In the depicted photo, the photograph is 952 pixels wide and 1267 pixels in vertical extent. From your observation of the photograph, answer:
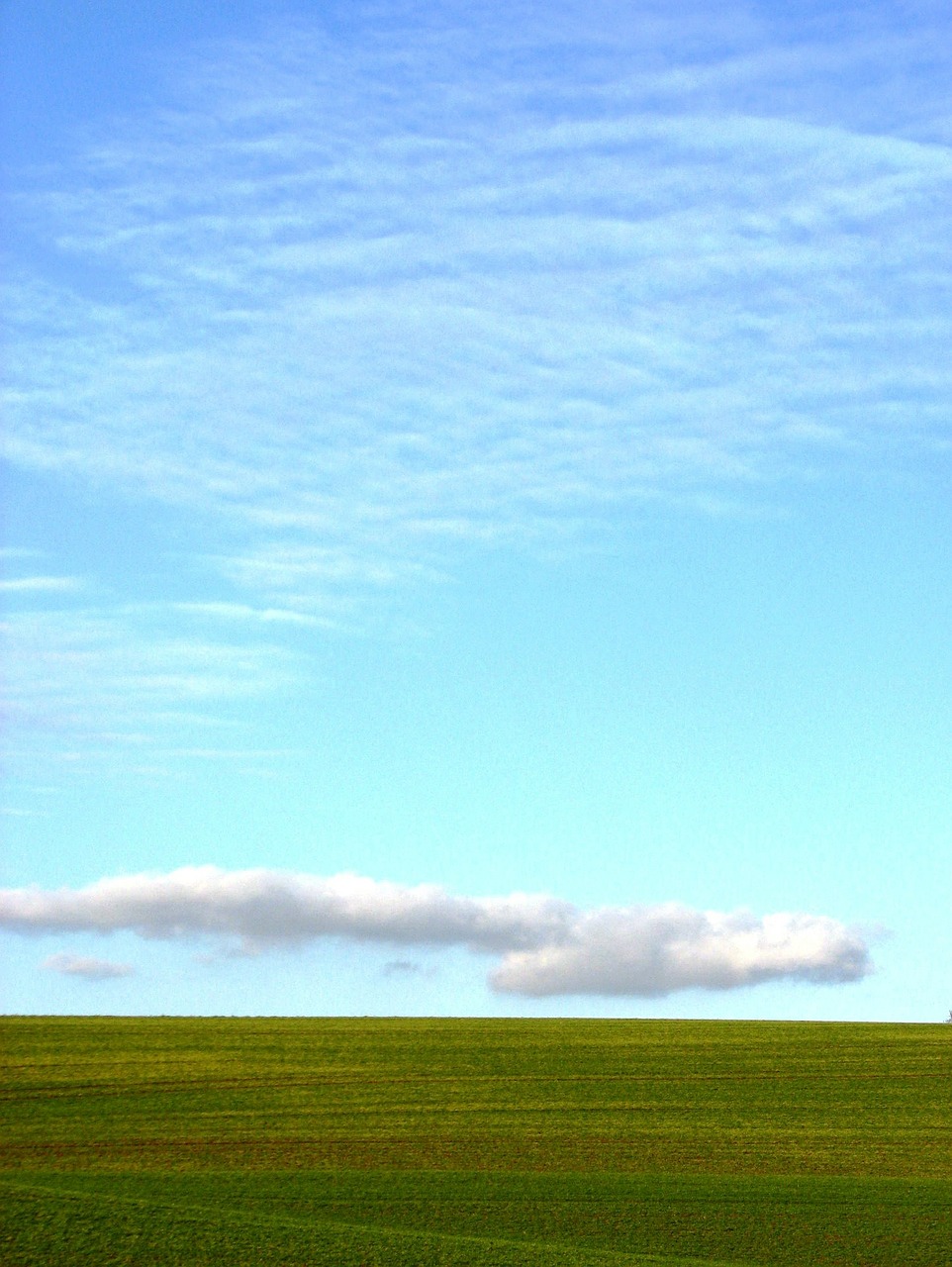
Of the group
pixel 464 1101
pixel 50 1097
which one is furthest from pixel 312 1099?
pixel 50 1097

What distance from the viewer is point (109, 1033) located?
40.8 metres

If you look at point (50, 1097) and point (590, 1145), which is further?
point (50, 1097)

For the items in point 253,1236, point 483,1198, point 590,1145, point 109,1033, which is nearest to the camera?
point 253,1236

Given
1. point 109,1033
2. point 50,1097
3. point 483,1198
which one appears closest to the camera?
point 483,1198

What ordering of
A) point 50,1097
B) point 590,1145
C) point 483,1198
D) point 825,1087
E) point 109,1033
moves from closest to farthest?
point 483,1198
point 590,1145
point 50,1097
point 825,1087
point 109,1033

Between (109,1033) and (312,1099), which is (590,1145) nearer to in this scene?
(312,1099)

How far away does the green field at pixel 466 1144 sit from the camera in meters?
22.4

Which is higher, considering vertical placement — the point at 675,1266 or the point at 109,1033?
the point at 109,1033

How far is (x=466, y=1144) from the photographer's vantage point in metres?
30.3

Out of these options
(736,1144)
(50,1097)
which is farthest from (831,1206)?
(50,1097)

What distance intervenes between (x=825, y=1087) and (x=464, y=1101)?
10212mm

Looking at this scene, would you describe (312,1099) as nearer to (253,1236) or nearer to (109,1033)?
(109,1033)

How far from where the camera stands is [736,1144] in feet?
104

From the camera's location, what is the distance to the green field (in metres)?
22.4
